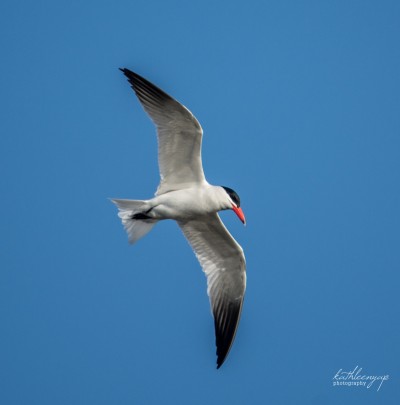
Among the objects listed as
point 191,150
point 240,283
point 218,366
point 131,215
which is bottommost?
point 218,366

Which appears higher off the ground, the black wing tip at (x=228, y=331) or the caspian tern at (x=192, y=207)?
the caspian tern at (x=192, y=207)

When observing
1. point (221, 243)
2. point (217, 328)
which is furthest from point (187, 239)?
point (217, 328)

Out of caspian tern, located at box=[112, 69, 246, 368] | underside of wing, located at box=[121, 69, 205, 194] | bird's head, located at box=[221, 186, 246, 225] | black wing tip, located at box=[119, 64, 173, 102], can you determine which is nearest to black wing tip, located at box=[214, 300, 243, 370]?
caspian tern, located at box=[112, 69, 246, 368]

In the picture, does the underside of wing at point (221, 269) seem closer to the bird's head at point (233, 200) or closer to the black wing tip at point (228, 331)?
the black wing tip at point (228, 331)

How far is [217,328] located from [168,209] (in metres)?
1.99

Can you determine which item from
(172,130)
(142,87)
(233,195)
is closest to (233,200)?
(233,195)

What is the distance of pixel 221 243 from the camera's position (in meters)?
12.0

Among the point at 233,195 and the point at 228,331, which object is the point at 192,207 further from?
the point at 228,331

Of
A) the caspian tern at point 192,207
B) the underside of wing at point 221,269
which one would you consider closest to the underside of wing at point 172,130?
the caspian tern at point 192,207

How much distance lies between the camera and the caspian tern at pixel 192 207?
35.7ft

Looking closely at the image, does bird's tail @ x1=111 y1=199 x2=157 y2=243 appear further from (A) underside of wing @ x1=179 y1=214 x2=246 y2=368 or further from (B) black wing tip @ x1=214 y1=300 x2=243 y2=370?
(B) black wing tip @ x1=214 y1=300 x2=243 y2=370

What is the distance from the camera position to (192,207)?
11.3 meters

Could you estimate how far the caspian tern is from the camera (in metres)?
10.9

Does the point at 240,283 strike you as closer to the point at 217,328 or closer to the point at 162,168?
the point at 217,328
